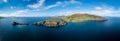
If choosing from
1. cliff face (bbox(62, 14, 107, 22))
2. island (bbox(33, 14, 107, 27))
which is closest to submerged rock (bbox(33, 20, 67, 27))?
island (bbox(33, 14, 107, 27))

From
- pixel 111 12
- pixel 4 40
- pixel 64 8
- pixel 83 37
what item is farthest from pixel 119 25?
pixel 4 40

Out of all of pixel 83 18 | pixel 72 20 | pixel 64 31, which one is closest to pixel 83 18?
pixel 83 18

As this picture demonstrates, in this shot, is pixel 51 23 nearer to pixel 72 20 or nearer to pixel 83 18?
pixel 72 20

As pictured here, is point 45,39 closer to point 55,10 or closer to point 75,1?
point 55,10

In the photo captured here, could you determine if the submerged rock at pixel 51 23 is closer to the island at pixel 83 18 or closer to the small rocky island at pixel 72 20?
the small rocky island at pixel 72 20

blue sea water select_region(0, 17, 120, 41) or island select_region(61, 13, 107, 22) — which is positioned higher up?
island select_region(61, 13, 107, 22)

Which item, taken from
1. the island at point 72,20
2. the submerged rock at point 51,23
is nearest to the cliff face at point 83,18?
the island at point 72,20

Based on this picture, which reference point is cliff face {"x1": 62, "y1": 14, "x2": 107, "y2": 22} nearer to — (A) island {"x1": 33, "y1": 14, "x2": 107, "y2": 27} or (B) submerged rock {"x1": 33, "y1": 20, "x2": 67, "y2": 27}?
(A) island {"x1": 33, "y1": 14, "x2": 107, "y2": 27}

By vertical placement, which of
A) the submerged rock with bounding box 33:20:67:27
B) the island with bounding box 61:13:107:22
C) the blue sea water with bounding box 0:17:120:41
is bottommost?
the blue sea water with bounding box 0:17:120:41
